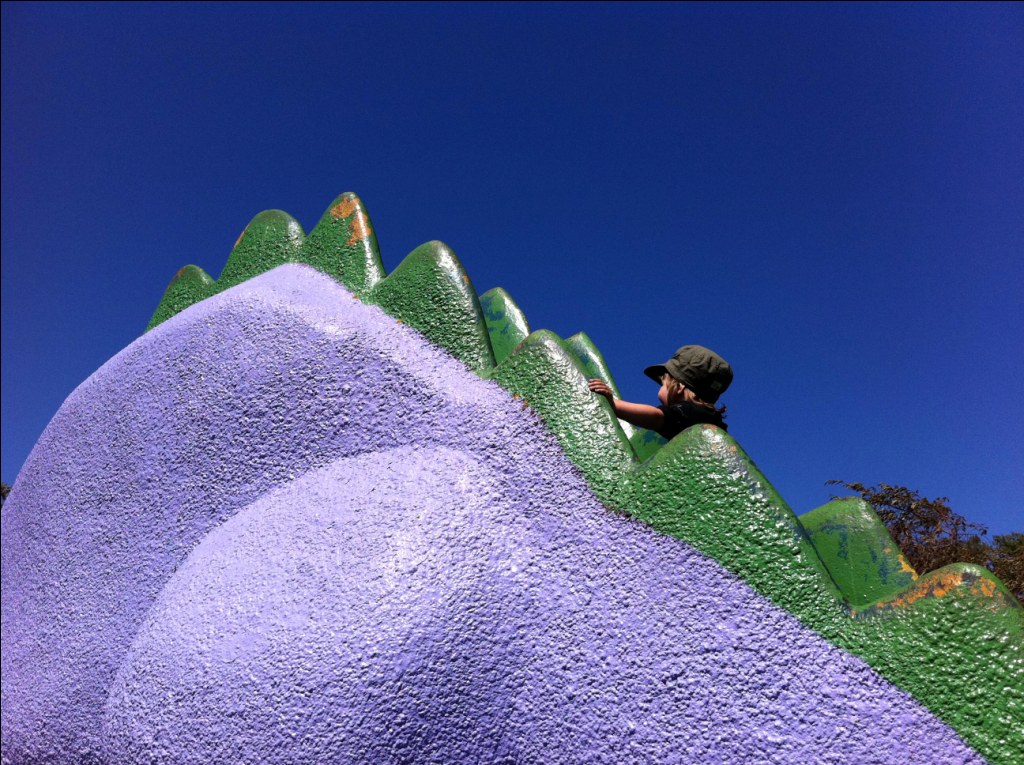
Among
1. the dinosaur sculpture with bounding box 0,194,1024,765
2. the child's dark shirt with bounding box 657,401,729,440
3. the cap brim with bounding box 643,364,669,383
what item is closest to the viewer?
the dinosaur sculpture with bounding box 0,194,1024,765

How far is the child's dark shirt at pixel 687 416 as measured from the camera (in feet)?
7.19

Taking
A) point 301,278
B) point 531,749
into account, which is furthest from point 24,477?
point 531,749

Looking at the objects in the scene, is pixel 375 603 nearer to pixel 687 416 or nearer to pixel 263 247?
pixel 687 416

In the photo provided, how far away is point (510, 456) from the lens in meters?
2.03

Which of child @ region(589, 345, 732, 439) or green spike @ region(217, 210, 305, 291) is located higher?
green spike @ region(217, 210, 305, 291)

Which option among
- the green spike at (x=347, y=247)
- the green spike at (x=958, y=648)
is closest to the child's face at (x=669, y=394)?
the green spike at (x=958, y=648)

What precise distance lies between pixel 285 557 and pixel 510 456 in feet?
2.33

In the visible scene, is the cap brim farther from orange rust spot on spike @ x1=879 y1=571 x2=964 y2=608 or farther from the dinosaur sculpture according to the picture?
orange rust spot on spike @ x1=879 y1=571 x2=964 y2=608

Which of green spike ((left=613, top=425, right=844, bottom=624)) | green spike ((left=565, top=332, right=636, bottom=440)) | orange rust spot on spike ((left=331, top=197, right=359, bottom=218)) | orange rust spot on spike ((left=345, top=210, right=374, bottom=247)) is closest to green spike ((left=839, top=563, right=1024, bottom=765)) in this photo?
green spike ((left=613, top=425, right=844, bottom=624))

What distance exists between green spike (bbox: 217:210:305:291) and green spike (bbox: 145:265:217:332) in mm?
132

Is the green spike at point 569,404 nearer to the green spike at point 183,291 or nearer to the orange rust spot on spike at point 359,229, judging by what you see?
the orange rust spot on spike at point 359,229

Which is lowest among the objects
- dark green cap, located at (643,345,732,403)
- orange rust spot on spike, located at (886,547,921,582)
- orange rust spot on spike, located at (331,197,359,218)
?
orange rust spot on spike, located at (886,547,921,582)

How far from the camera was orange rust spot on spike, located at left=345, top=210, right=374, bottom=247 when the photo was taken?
106 inches

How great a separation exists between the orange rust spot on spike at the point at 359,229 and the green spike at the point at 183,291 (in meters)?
0.87
